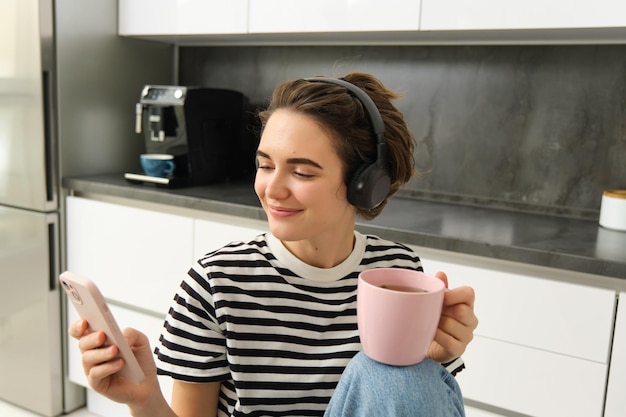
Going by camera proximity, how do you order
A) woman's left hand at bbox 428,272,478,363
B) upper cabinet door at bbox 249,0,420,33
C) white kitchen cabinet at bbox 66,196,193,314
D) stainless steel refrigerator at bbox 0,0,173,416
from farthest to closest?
stainless steel refrigerator at bbox 0,0,173,416, white kitchen cabinet at bbox 66,196,193,314, upper cabinet door at bbox 249,0,420,33, woman's left hand at bbox 428,272,478,363

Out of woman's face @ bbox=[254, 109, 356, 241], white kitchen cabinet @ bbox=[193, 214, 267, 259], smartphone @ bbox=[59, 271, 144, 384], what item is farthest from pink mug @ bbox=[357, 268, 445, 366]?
white kitchen cabinet @ bbox=[193, 214, 267, 259]

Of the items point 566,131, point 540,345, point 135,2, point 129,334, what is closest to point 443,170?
point 566,131

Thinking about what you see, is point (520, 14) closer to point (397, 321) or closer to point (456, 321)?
point (456, 321)

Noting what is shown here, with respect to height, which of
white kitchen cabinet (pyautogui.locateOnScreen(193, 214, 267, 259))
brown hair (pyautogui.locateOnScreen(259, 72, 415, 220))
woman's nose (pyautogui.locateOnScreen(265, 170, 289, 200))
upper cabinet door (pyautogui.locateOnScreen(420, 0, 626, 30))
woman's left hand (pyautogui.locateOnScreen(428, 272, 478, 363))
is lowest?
white kitchen cabinet (pyautogui.locateOnScreen(193, 214, 267, 259))

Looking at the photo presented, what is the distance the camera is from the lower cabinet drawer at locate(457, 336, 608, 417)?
1420 mm

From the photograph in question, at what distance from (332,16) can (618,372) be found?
1266 millimetres

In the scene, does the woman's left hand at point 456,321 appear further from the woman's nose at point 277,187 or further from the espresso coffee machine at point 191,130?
the espresso coffee machine at point 191,130

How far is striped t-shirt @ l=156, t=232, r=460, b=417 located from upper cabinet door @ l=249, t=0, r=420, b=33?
44.8 inches

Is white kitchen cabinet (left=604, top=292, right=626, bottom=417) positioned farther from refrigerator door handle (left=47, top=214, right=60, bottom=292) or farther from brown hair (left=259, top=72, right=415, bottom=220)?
refrigerator door handle (left=47, top=214, right=60, bottom=292)

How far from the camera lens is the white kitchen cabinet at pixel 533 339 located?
1.40 metres

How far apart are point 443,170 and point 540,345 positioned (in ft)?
2.70

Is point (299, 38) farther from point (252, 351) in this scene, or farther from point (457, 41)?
point (252, 351)

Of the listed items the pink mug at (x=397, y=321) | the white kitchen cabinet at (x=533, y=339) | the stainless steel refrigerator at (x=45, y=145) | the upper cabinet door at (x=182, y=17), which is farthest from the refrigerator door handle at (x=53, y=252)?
the pink mug at (x=397, y=321)

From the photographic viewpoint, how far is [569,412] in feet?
4.75
